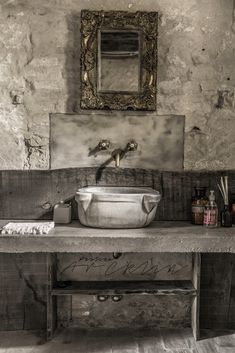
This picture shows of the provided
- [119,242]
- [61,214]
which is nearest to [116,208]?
[119,242]

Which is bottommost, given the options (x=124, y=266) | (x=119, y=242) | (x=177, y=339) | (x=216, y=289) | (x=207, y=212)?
(x=177, y=339)

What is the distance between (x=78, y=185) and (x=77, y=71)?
0.80 m

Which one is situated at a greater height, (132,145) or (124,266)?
(132,145)

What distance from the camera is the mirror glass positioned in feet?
10.0

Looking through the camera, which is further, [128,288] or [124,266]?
[124,266]

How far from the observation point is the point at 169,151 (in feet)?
10.3

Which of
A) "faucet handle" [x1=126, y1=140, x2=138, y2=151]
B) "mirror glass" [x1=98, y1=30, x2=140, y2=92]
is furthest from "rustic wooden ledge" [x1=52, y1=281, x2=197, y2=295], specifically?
"mirror glass" [x1=98, y1=30, x2=140, y2=92]

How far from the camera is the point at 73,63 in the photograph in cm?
307

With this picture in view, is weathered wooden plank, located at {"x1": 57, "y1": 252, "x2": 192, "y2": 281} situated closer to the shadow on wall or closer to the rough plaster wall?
the rough plaster wall

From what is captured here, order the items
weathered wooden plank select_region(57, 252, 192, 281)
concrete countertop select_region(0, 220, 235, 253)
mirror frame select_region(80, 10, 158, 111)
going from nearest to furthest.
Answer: concrete countertop select_region(0, 220, 235, 253)
mirror frame select_region(80, 10, 158, 111)
weathered wooden plank select_region(57, 252, 192, 281)

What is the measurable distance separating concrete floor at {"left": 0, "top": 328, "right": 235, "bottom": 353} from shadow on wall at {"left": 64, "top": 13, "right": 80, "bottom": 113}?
5.12 ft

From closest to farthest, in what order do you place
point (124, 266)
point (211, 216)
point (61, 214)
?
point (211, 216), point (61, 214), point (124, 266)

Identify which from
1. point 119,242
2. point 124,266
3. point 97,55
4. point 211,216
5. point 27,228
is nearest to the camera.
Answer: point 119,242

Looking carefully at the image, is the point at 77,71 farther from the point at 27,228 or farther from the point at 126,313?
the point at 126,313
